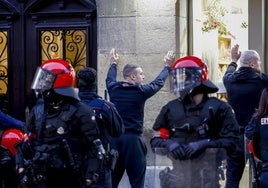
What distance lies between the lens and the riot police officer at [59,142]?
9047 mm

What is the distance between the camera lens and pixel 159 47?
1343 centimetres

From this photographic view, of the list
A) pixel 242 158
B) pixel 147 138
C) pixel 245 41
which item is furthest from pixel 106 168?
pixel 245 41

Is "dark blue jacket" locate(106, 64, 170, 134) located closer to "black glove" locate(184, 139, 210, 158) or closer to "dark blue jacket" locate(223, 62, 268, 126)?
"dark blue jacket" locate(223, 62, 268, 126)

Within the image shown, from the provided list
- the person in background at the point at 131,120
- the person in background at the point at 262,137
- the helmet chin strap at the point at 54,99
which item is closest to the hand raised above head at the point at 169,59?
the person in background at the point at 131,120

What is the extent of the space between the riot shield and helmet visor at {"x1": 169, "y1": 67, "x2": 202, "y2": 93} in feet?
2.22

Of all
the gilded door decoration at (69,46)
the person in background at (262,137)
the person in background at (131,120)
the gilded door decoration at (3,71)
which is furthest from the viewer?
the gilded door decoration at (3,71)

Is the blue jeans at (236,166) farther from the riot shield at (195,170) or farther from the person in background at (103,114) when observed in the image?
the riot shield at (195,170)

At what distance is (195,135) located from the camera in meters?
9.21

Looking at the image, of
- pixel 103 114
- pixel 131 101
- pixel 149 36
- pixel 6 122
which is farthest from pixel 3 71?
pixel 103 114

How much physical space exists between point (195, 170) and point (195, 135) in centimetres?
36

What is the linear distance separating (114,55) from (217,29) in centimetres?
166

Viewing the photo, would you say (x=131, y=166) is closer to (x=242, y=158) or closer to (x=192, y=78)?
(x=242, y=158)

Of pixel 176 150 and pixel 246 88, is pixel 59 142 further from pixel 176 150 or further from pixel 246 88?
pixel 246 88

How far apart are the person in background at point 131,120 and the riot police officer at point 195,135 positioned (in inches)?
90.0
